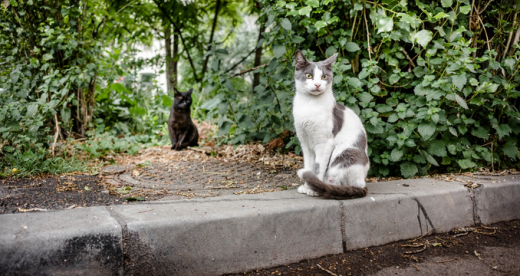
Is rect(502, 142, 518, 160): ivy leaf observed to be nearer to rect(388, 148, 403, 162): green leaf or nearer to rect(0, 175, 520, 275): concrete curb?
rect(0, 175, 520, 275): concrete curb

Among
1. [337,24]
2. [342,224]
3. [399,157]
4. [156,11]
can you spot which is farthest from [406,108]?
[156,11]

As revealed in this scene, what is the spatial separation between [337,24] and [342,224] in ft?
6.43

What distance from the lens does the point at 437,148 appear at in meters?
2.90

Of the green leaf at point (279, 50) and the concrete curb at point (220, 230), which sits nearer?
the concrete curb at point (220, 230)

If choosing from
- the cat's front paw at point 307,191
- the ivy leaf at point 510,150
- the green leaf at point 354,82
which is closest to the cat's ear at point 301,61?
the green leaf at point 354,82

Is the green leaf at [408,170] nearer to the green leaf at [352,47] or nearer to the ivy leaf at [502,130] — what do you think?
the ivy leaf at [502,130]

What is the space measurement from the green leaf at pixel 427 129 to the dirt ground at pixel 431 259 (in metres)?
0.74

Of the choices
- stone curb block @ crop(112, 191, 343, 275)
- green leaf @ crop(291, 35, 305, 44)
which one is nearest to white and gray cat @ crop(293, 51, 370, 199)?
stone curb block @ crop(112, 191, 343, 275)

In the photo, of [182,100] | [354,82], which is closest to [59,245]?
[354,82]

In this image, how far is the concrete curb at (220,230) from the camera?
55.7 inches

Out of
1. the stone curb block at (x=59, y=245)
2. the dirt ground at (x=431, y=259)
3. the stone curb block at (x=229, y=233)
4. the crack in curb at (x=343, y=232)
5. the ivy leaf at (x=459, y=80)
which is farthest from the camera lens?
the ivy leaf at (x=459, y=80)

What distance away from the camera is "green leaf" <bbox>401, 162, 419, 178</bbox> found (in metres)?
2.91

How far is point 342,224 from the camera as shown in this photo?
6.63 ft

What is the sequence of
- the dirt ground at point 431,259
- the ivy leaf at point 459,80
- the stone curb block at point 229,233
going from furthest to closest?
the ivy leaf at point 459,80
the dirt ground at point 431,259
the stone curb block at point 229,233
